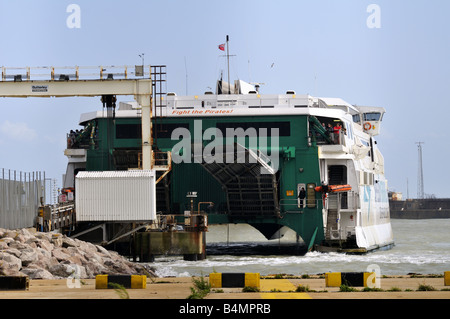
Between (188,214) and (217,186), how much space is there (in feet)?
10.00

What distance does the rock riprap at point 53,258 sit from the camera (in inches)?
920

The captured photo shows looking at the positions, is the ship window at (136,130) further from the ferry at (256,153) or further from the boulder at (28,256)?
the boulder at (28,256)

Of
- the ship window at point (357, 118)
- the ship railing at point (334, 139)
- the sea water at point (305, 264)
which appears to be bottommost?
the sea water at point (305, 264)

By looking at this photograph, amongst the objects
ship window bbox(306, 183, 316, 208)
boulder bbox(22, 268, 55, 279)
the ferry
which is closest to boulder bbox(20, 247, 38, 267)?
boulder bbox(22, 268, 55, 279)

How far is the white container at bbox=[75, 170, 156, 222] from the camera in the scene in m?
35.5

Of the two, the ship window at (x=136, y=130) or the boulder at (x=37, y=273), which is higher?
the ship window at (x=136, y=130)

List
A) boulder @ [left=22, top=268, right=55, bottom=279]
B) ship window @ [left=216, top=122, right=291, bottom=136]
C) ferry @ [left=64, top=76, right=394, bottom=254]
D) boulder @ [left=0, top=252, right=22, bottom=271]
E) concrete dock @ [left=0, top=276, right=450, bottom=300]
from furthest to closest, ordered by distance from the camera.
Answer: ship window @ [left=216, top=122, right=291, bottom=136]
ferry @ [left=64, top=76, right=394, bottom=254]
boulder @ [left=22, top=268, right=55, bottom=279]
boulder @ [left=0, top=252, right=22, bottom=271]
concrete dock @ [left=0, top=276, right=450, bottom=300]

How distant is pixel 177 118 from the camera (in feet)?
132

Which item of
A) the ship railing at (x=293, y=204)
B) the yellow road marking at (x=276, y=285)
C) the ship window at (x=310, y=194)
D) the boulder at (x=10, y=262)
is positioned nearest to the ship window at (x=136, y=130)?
the ship railing at (x=293, y=204)

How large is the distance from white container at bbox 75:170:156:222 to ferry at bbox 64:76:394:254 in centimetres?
288

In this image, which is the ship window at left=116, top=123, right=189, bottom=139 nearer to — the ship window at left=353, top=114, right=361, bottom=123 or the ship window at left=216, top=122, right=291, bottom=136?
the ship window at left=216, top=122, right=291, bottom=136

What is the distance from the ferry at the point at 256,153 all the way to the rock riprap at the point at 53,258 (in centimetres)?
790

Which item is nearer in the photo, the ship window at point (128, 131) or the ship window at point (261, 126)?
the ship window at point (261, 126)
